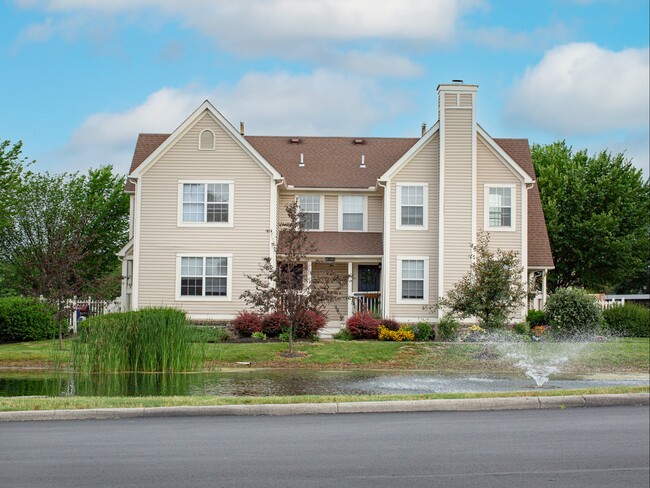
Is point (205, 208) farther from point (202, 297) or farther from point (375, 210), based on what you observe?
point (375, 210)

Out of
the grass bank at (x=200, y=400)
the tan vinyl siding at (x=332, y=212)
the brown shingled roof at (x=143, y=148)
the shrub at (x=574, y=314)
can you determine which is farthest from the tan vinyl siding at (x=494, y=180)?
the grass bank at (x=200, y=400)

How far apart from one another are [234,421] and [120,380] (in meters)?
6.42

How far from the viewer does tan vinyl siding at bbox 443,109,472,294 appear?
105 ft

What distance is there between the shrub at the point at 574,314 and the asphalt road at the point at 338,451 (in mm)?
16148

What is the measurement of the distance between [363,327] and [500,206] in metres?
8.45

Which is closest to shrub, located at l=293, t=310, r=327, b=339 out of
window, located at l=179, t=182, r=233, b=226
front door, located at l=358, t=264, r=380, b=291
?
window, located at l=179, t=182, r=233, b=226

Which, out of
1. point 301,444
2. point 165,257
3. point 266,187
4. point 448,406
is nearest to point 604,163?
point 266,187

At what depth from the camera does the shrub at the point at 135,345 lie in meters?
18.6

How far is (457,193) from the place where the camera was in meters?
32.3

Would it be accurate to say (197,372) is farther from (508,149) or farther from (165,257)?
(508,149)

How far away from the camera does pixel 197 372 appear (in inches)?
759

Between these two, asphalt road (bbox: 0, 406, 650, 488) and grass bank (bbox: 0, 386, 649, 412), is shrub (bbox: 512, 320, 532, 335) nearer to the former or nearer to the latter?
grass bank (bbox: 0, 386, 649, 412)

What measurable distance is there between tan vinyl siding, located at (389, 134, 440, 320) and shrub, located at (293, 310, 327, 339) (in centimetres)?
628

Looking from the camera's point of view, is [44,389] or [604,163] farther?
[604,163]
